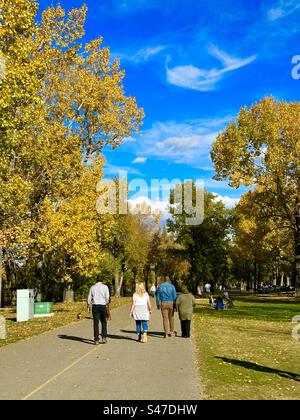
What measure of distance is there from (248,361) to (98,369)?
147 inches

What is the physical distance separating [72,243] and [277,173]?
2114 cm

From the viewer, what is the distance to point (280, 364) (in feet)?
38.3

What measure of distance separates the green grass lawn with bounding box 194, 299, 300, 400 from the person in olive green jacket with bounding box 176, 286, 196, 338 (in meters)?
0.57

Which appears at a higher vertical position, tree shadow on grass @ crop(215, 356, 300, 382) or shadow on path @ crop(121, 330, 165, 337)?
tree shadow on grass @ crop(215, 356, 300, 382)

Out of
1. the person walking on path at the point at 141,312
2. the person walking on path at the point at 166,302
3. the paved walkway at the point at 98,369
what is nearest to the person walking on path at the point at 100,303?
the paved walkway at the point at 98,369

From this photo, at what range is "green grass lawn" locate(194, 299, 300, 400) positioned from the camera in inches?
341

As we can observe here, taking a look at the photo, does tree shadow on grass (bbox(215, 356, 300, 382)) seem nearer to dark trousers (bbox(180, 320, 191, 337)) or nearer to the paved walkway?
the paved walkway

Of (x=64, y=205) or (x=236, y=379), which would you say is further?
(x=64, y=205)

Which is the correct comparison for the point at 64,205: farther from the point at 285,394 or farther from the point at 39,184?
the point at 285,394

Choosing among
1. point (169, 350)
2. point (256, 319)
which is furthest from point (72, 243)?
point (169, 350)

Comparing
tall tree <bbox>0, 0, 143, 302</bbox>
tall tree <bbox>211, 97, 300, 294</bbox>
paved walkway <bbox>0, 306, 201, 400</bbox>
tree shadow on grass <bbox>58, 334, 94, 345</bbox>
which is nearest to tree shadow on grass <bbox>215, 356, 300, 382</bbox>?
paved walkway <bbox>0, 306, 201, 400</bbox>

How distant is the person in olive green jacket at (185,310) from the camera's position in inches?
649

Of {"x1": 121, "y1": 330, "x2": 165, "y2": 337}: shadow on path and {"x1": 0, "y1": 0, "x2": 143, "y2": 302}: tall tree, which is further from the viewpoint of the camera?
{"x1": 0, "y1": 0, "x2": 143, "y2": 302}: tall tree

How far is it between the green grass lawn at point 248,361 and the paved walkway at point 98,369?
437 mm
